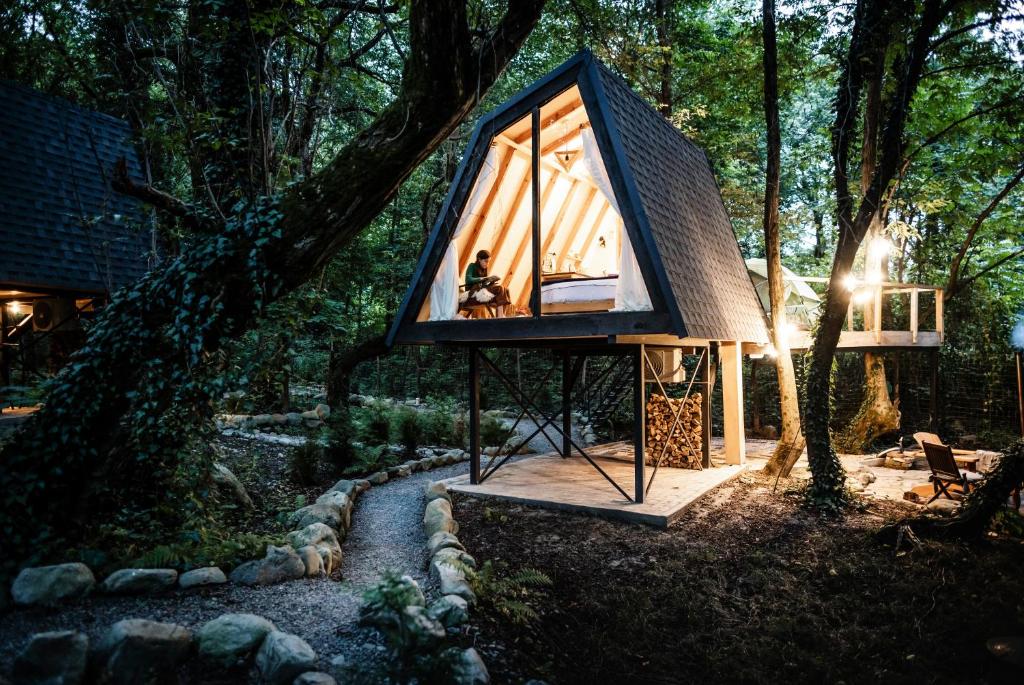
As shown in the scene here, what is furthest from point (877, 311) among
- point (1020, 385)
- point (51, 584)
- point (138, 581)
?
point (51, 584)

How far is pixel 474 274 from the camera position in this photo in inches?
315

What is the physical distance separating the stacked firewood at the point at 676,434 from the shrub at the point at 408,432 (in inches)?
165

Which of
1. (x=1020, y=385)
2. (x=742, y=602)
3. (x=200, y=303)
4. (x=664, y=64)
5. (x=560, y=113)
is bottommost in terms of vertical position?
(x=742, y=602)

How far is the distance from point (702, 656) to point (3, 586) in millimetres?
4721

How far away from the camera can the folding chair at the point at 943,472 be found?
23.8 feet

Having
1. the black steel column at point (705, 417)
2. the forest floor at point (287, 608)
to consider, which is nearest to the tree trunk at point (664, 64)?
the black steel column at point (705, 417)

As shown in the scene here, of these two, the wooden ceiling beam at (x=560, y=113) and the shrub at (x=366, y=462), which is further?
the shrub at (x=366, y=462)

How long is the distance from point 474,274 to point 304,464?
3.53 metres

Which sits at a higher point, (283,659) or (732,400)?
(732,400)

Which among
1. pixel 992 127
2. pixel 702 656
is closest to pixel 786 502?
pixel 702 656

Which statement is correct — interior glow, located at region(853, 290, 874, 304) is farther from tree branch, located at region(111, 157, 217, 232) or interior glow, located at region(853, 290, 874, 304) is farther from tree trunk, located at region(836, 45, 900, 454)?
tree branch, located at region(111, 157, 217, 232)

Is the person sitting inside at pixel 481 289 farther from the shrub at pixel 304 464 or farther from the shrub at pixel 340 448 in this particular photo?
the shrub at pixel 304 464

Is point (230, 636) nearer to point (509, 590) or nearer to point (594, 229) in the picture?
point (509, 590)

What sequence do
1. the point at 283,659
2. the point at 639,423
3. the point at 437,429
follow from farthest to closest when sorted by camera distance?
the point at 437,429, the point at 639,423, the point at 283,659
